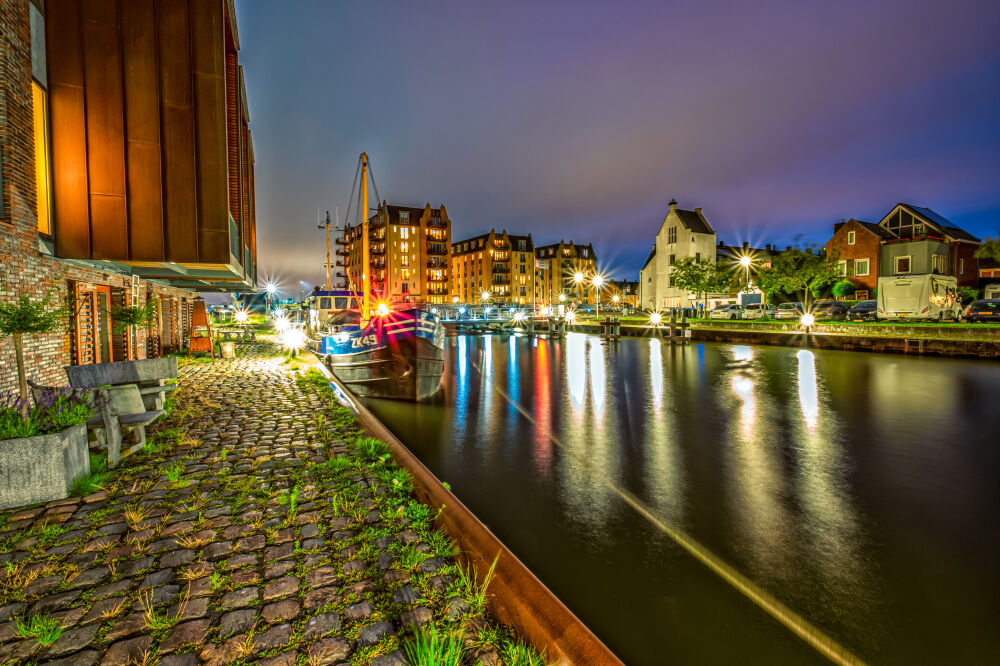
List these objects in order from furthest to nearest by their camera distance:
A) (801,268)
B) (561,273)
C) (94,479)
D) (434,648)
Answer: (561,273) → (801,268) → (94,479) → (434,648)

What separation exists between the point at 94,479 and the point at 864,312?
43.9m

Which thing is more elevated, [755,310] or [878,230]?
[878,230]

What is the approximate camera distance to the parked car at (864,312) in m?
33.5

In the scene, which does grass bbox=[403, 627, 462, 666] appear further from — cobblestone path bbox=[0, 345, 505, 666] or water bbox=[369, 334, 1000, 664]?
water bbox=[369, 334, 1000, 664]

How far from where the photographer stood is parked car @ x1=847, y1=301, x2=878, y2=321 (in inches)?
1319

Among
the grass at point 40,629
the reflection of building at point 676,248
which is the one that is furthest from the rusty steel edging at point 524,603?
the reflection of building at point 676,248

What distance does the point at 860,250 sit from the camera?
149ft

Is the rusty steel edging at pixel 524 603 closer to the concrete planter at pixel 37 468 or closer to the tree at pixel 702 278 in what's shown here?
the concrete planter at pixel 37 468

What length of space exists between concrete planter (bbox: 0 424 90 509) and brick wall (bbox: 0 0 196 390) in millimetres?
3540

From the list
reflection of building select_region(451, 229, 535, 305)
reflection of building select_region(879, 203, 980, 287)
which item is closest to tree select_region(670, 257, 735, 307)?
reflection of building select_region(879, 203, 980, 287)

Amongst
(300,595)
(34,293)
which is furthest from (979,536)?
(34,293)

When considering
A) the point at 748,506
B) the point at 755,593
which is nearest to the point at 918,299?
the point at 748,506

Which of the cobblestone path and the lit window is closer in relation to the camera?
the cobblestone path

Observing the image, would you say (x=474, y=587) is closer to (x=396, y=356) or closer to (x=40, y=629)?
(x=40, y=629)
